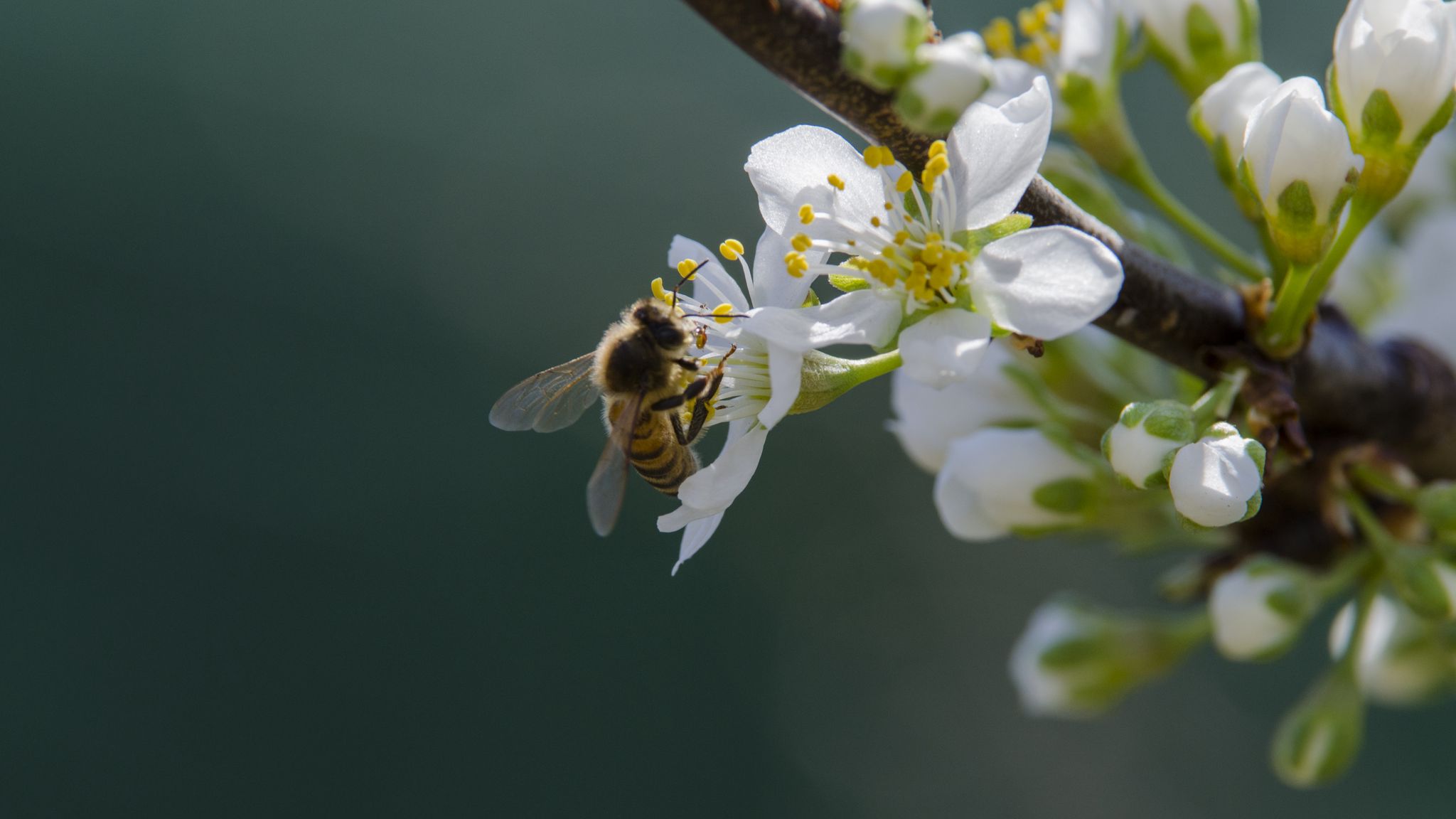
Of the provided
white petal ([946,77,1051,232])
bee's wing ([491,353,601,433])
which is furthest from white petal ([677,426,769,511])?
bee's wing ([491,353,601,433])

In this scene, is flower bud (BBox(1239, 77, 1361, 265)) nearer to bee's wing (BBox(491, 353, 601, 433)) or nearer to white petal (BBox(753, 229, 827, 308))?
white petal (BBox(753, 229, 827, 308))

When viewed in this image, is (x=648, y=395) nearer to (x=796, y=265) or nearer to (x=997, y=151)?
(x=796, y=265)

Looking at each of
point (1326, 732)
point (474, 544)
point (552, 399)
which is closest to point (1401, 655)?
point (1326, 732)

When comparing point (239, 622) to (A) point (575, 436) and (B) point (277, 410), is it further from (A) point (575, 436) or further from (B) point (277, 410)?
(A) point (575, 436)

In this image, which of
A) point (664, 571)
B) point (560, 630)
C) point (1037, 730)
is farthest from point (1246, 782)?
point (560, 630)

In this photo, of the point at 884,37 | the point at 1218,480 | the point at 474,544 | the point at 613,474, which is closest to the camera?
the point at 884,37

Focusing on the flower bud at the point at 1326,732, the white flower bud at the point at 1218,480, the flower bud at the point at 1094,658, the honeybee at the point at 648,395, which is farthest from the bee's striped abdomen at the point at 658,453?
the flower bud at the point at 1326,732
